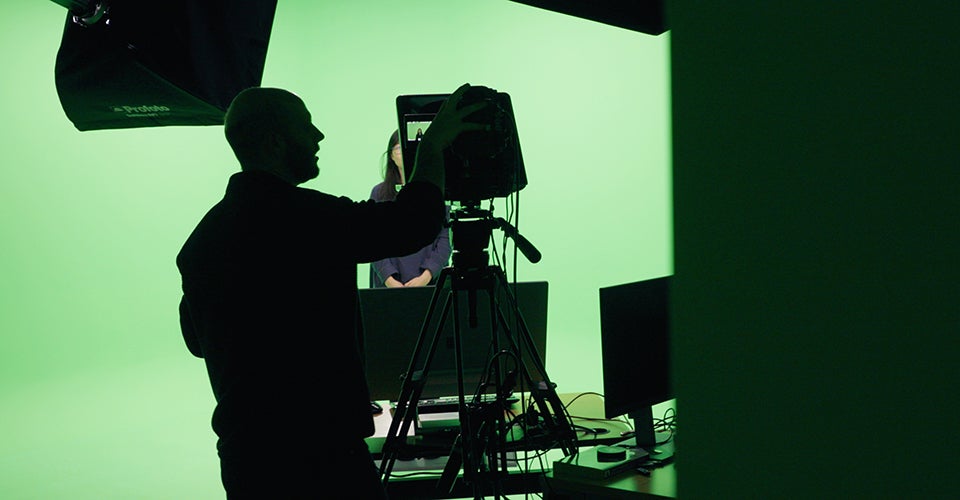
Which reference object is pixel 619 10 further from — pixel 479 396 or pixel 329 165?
pixel 329 165

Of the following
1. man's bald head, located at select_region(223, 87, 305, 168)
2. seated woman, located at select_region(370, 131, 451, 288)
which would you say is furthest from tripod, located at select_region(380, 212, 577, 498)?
seated woman, located at select_region(370, 131, 451, 288)

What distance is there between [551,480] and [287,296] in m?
0.81

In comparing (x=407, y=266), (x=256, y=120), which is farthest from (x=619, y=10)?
(x=407, y=266)

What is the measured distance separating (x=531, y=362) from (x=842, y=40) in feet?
5.70

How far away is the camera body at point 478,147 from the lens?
1570mm

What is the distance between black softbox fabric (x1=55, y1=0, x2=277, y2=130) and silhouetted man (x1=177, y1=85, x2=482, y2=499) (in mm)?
447

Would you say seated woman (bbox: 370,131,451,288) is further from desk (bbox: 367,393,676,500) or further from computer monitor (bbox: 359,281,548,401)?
computer monitor (bbox: 359,281,548,401)

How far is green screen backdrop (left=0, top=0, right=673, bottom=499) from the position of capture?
215 inches

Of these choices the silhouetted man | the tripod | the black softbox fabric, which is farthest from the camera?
the black softbox fabric

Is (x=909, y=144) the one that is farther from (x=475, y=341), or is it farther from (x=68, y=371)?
(x=68, y=371)

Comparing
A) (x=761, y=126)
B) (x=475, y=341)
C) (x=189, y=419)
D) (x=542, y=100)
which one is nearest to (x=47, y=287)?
(x=189, y=419)

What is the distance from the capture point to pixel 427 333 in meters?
1.94

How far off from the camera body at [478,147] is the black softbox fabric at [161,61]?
566mm

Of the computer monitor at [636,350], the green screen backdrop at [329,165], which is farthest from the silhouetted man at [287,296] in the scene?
the green screen backdrop at [329,165]
